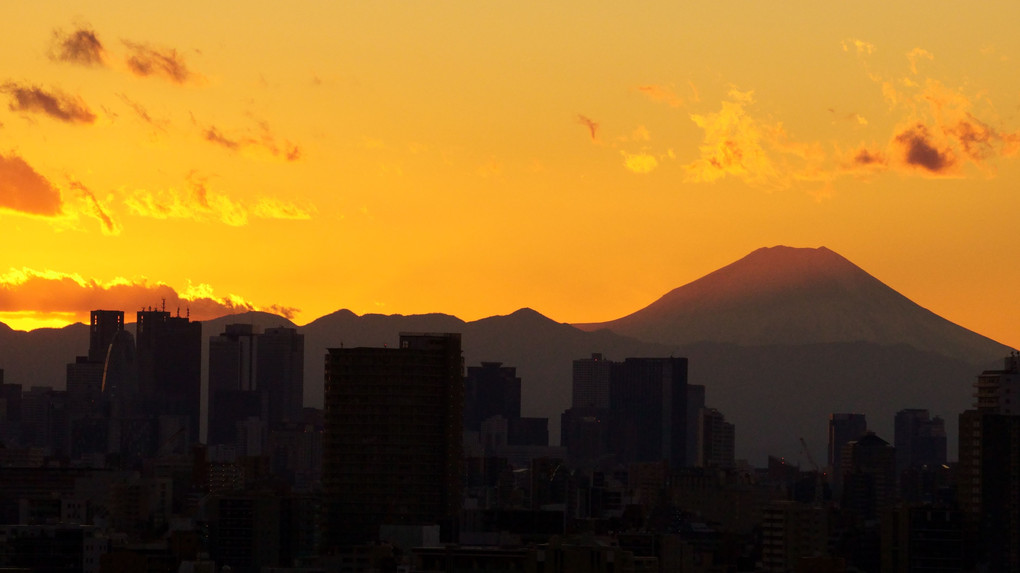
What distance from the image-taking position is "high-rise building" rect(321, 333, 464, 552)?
15875 centimetres

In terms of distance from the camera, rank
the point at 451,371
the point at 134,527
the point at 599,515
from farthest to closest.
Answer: the point at 599,515, the point at 134,527, the point at 451,371

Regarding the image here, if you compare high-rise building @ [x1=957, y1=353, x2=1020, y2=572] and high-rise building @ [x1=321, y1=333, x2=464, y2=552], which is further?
high-rise building @ [x1=321, y1=333, x2=464, y2=552]

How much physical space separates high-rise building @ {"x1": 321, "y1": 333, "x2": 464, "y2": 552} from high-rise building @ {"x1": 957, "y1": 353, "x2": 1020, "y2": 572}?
1446 inches

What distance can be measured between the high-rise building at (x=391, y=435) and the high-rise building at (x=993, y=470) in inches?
1446

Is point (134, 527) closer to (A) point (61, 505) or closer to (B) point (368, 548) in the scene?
(A) point (61, 505)

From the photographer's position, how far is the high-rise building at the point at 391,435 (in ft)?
521

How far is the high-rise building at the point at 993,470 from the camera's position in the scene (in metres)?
150

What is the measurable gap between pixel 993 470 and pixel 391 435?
43.4 meters

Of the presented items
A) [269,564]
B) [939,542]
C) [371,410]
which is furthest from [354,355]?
[939,542]

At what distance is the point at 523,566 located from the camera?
103500mm

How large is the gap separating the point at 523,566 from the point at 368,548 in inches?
1180

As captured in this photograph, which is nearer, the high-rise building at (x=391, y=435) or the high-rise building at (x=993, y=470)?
the high-rise building at (x=993, y=470)

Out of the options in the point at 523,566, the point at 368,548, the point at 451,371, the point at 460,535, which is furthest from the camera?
the point at 451,371

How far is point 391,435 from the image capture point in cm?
16075
